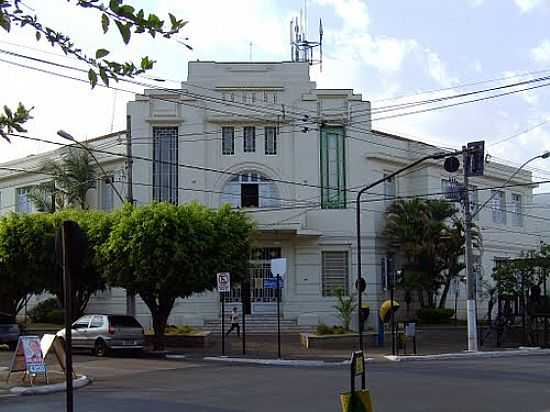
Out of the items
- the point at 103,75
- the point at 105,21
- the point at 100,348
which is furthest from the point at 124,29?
the point at 100,348

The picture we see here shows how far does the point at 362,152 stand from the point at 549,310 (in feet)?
39.2

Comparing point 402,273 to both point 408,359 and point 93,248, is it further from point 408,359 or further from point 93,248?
point 93,248

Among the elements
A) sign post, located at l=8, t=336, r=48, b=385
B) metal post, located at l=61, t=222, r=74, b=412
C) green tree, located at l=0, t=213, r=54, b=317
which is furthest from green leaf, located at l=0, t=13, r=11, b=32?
green tree, located at l=0, t=213, r=54, b=317

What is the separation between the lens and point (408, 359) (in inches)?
1241

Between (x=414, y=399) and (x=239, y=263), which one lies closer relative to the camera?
(x=414, y=399)

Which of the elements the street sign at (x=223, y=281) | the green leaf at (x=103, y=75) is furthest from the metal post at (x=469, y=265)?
the green leaf at (x=103, y=75)

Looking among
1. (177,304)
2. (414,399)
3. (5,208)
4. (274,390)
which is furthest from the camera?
(5,208)

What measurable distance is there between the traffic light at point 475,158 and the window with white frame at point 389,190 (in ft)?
38.6

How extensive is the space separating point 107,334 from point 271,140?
15.8 metres

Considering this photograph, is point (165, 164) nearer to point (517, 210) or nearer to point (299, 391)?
point (517, 210)

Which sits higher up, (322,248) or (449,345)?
(322,248)

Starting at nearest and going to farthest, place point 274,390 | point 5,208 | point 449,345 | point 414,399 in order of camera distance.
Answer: point 414,399, point 274,390, point 449,345, point 5,208

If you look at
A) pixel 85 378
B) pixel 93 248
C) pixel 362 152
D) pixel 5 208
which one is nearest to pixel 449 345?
pixel 362 152

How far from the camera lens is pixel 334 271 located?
43781 mm
